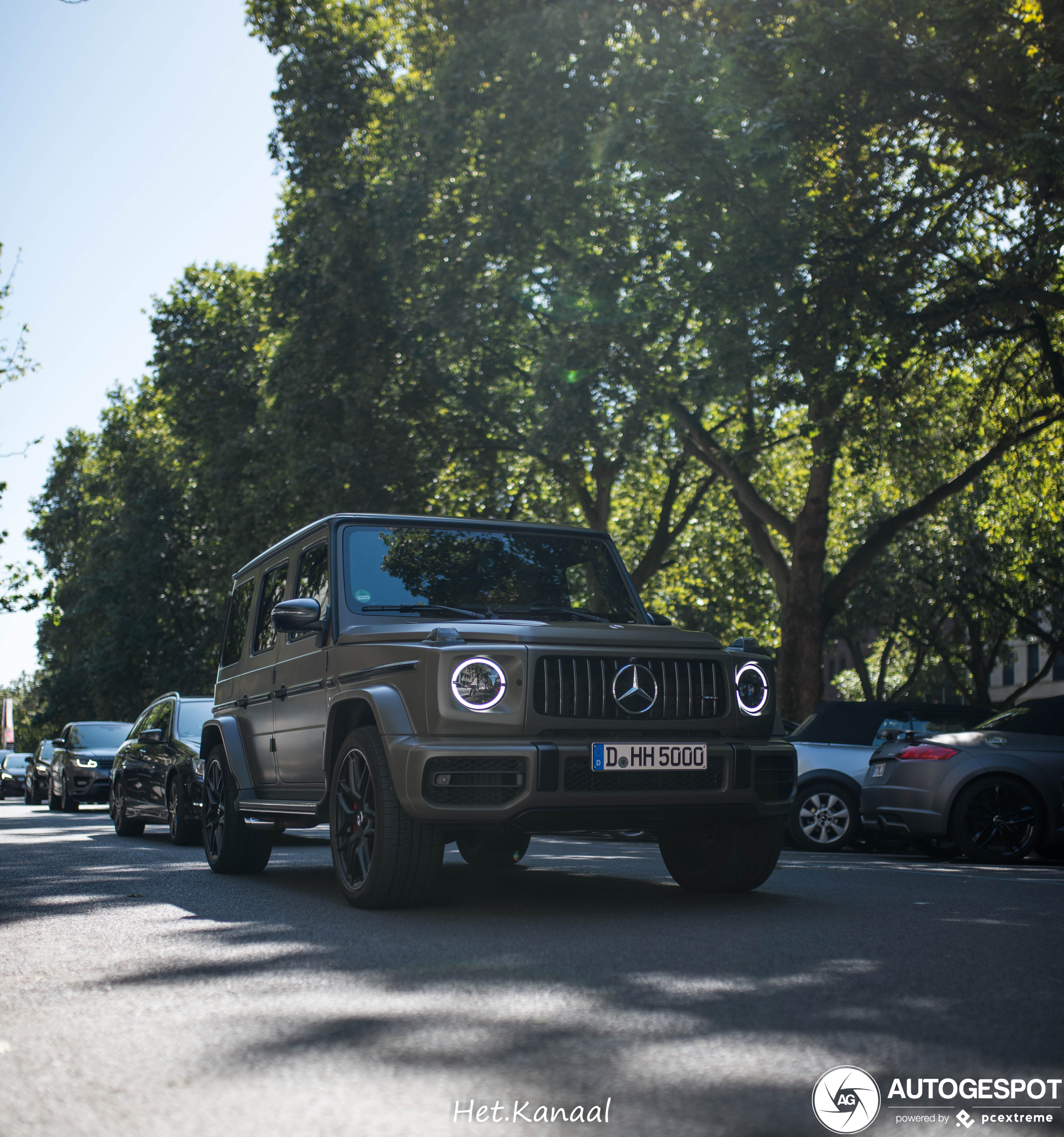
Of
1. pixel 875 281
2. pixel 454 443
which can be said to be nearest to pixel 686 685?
pixel 875 281

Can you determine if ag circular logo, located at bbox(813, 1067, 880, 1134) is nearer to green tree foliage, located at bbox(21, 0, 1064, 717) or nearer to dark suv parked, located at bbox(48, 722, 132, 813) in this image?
green tree foliage, located at bbox(21, 0, 1064, 717)

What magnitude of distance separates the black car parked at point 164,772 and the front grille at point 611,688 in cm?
635

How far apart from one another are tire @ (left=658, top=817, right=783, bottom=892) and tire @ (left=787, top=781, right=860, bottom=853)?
20.7ft

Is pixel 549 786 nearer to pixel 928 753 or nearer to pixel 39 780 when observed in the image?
pixel 928 753

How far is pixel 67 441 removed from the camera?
225 ft

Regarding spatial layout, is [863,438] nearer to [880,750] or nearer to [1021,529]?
[880,750]

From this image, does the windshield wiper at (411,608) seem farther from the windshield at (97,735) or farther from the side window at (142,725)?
the windshield at (97,735)

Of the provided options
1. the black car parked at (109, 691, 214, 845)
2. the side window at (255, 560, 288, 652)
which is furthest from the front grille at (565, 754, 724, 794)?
the black car parked at (109, 691, 214, 845)

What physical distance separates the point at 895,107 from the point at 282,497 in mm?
15156

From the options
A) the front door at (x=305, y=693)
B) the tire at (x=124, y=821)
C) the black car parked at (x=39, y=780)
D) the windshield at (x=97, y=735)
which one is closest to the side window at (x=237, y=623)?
the front door at (x=305, y=693)

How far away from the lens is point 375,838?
640 centimetres

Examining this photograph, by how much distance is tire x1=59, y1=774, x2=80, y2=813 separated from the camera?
23.7 m

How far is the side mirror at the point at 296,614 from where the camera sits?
7.30 m

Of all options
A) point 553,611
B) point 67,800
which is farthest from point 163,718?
point 67,800
